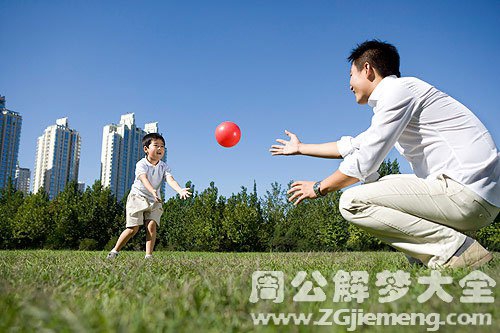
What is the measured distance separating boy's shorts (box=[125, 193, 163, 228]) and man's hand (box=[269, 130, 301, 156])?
10.9ft

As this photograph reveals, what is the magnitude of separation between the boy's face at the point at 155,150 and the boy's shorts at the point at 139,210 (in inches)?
25.9

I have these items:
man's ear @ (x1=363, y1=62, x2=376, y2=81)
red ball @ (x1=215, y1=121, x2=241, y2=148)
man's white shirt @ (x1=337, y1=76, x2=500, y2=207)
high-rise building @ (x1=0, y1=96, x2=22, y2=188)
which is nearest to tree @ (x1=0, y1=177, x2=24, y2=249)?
red ball @ (x1=215, y1=121, x2=241, y2=148)

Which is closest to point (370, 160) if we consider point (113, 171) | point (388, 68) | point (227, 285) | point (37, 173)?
point (388, 68)

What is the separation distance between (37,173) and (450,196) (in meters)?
54.7

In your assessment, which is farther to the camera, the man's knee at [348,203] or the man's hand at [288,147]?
the man's hand at [288,147]

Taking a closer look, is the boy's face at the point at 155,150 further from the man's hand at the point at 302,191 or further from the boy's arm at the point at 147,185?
the man's hand at the point at 302,191

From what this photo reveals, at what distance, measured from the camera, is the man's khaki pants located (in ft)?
8.98

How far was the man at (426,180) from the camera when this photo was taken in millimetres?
2717

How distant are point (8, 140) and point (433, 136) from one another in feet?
169

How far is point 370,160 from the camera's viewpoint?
280 cm

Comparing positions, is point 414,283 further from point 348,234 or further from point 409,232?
point 348,234

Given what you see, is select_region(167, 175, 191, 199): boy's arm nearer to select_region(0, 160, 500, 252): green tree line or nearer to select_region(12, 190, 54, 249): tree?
select_region(0, 160, 500, 252): green tree line

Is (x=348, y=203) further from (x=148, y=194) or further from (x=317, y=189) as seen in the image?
(x=148, y=194)

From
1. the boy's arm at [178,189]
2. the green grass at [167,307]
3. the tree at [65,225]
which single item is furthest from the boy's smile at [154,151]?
the tree at [65,225]
